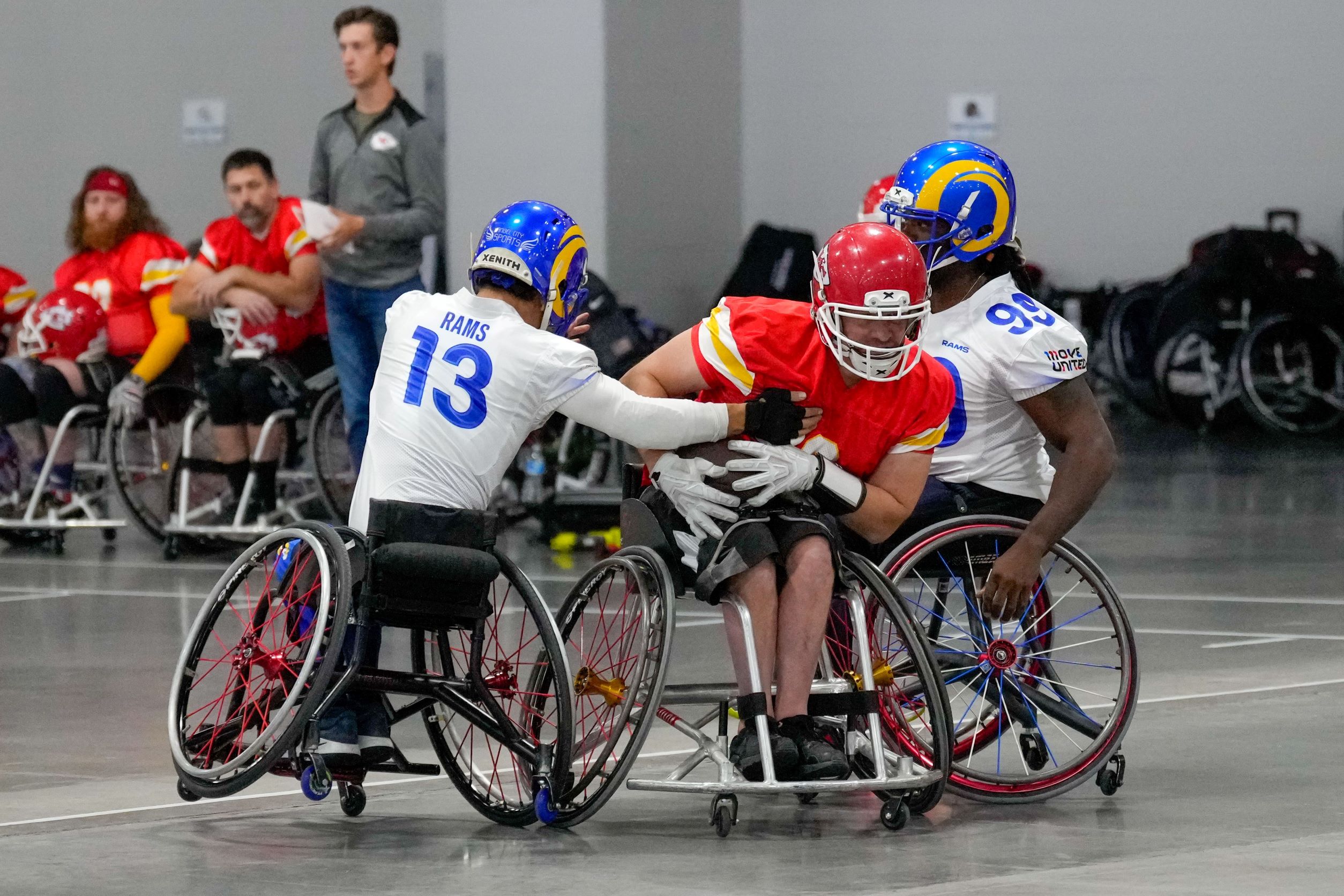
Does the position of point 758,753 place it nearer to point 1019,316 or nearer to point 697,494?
point 697,494

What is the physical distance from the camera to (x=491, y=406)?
4473 millimetres

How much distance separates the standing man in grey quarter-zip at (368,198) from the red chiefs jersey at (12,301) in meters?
2.31

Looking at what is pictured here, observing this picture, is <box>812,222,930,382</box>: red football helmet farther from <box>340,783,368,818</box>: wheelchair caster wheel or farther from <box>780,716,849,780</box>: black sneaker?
<box>340,783,368,818</box>: wheelchair caster wheel

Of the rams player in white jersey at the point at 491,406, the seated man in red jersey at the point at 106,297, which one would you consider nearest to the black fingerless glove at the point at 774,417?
the rams player in white jersey at the point at 491,406

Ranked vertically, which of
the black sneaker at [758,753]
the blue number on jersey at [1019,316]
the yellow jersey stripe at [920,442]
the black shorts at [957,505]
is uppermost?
the blue number on jersey at [1019,316]

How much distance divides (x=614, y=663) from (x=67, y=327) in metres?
5.70

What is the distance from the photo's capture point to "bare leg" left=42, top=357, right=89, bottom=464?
9727 mm

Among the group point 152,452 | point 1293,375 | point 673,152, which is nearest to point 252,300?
point 152,452

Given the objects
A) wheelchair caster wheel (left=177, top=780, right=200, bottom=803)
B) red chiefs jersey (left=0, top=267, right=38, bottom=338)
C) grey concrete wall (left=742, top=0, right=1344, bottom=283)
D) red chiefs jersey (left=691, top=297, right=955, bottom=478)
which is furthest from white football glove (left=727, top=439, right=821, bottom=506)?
grey concrete wall (left=742, top=0, right=1344, bottom=283)

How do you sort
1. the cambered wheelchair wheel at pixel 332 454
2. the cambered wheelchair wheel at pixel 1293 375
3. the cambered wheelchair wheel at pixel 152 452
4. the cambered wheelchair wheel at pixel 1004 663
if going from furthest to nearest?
the cambered wheelchair wheel at pixel 1293 375 → the cambered wheelchair wheel at pixel 152 452 → the cambered wheelchair wheel at pixel 332 454 → the cambered wheelchair wheel at pixel 1004 663

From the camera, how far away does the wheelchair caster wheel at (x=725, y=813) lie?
4238mm

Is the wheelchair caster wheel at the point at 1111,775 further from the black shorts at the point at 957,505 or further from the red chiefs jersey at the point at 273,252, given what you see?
the red chiefs jersey at the point at 273,252

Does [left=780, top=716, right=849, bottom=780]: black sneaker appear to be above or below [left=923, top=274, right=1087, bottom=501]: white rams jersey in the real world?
below

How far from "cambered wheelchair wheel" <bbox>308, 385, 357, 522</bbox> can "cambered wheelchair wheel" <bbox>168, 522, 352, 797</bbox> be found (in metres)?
4.49
